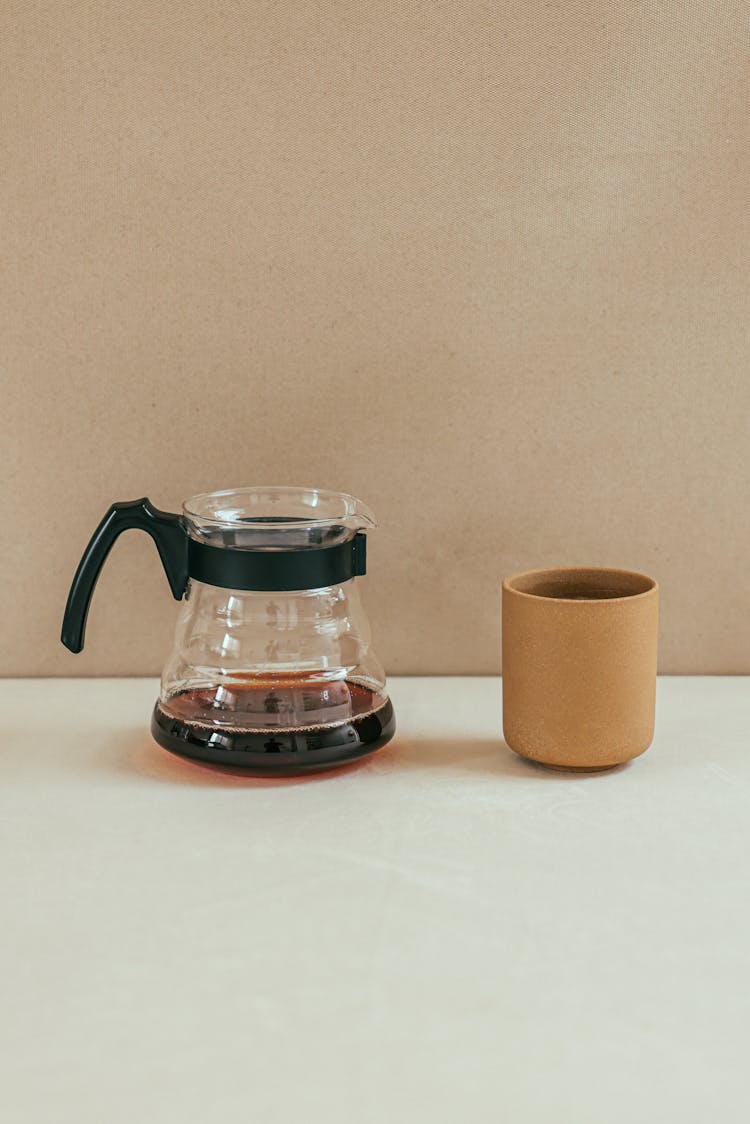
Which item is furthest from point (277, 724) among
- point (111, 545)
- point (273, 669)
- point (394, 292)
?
point (394, 292)

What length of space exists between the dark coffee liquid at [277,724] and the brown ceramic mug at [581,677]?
0.10 m

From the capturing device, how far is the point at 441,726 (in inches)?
32.8

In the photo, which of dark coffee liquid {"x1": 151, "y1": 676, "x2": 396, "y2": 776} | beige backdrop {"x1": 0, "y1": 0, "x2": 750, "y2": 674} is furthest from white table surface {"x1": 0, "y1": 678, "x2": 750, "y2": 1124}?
beige backdrop {"x1": 0, "y1": 0, "x2": 750, "y2": 674}

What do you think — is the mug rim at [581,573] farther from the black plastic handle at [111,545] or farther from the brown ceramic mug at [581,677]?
the black plastic handle at [111,545]

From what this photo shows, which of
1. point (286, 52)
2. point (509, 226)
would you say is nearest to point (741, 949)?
point (509, 226)

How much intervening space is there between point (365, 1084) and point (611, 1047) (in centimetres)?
10

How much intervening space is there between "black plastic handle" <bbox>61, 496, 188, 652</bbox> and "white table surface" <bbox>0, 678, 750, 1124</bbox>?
94 millimetres

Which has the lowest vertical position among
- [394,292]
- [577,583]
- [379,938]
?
[379,938]

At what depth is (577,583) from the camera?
0.81 m

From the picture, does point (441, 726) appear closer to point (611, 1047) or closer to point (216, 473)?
point (216, 473)

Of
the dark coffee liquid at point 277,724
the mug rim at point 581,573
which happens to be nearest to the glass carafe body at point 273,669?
the dark coffee liquid at point 277,724

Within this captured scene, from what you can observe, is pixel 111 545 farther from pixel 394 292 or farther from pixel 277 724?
pixel 394 292

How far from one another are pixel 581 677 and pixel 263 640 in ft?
0.69

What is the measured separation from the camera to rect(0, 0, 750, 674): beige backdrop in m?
0.86
